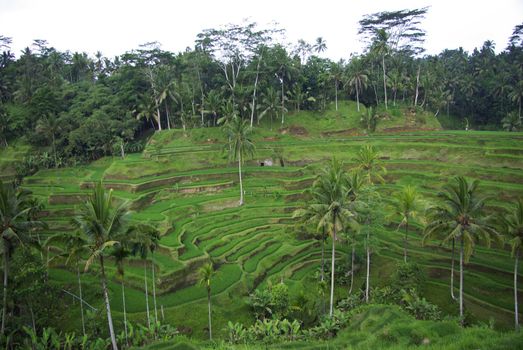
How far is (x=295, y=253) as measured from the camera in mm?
29438

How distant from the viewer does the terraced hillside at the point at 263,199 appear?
929 inches

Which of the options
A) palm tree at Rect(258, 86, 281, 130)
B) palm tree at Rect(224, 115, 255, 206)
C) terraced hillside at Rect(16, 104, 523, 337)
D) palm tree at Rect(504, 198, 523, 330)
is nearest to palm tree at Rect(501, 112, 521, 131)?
terraced hillside at Rect(16, 104, 523, 337)

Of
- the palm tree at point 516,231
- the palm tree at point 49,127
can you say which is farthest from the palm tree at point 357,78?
the palm tree at point 49,127

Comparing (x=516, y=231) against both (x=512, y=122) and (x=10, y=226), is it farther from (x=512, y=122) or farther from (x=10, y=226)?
(x=512, y=122)

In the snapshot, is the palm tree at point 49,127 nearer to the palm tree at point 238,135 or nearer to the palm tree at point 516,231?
the palm tree at point 238,135

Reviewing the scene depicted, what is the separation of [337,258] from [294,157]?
20.2 m

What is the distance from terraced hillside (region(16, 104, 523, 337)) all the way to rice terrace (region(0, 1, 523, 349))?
18 centimetres

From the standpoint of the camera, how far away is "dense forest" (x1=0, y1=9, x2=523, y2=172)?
51688mm

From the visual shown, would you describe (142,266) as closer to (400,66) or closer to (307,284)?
(307,284)

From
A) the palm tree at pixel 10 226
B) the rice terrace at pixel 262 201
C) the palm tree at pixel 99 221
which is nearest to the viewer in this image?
the palm tree at pixel 99 221

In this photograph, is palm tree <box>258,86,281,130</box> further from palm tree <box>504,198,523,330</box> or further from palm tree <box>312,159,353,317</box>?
palm tree <box>504,198,523,330</box>

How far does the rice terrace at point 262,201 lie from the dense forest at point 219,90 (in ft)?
1.21

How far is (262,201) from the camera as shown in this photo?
37500mm

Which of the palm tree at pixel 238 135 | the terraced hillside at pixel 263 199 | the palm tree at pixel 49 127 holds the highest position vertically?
the palm tree at pixel 49 127
